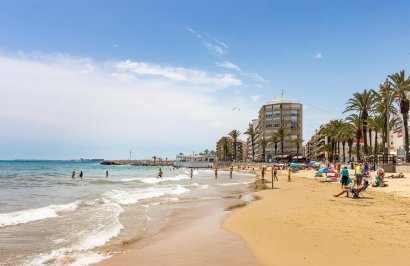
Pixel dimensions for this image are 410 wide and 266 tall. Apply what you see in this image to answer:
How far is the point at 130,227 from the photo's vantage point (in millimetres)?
14125

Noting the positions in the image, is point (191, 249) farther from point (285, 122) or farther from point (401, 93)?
point (285, 122)

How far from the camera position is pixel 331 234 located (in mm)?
10648

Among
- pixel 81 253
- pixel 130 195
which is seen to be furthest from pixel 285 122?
pixel 81 253

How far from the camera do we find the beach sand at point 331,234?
8163 mm

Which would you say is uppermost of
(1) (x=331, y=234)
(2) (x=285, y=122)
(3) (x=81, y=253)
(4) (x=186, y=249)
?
(2) (x=285, y=122)

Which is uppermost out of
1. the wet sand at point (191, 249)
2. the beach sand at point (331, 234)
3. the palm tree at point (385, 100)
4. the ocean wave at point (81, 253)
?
the palm tree at point (385, 100)

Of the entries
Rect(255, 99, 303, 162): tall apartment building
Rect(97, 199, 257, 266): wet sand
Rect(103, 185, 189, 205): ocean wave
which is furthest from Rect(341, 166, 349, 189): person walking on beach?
Rect(255, 99, 303, 162): tall apartment building

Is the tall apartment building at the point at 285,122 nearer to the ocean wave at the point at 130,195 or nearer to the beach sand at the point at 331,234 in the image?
the ocean wave at the point at 130,195

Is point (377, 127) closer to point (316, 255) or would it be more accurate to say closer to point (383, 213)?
point (383, 213)

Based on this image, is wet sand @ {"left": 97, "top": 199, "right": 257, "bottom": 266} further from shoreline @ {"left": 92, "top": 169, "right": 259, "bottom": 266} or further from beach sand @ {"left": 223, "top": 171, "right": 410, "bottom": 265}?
beach sand @ {"left": 223, "top": 171, "right": 410, "bottom": 265}

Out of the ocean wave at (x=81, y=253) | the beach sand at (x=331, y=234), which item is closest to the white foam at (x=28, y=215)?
the ocean wave at (x=81, y=253)

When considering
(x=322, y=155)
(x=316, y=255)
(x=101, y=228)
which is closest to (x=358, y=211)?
(x=316, y=255)

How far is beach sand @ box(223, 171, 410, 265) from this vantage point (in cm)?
816

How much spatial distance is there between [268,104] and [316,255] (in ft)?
431
